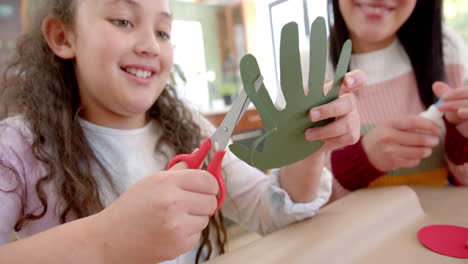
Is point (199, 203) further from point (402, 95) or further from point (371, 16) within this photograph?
point (402, 95)

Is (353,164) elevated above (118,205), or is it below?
below

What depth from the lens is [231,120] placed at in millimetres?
302

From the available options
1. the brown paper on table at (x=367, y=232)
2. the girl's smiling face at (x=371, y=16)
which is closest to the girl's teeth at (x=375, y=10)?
the girl's smiling face at (x=371, y=16)

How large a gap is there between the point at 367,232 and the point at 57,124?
0.51 meters

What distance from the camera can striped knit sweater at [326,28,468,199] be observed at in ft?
2.00

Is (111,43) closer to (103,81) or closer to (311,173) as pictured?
(103,81)

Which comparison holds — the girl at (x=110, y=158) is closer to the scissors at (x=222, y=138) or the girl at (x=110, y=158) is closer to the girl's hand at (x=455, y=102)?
the scissors at (x=222, y=138)

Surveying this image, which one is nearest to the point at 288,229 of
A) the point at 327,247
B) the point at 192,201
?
the point at 327,247

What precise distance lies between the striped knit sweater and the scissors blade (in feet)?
0.96

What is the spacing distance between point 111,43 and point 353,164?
1.61 ft

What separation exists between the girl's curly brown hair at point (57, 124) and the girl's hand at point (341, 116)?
35 centimetres

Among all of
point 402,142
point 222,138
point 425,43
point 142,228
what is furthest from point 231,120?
point 425,43

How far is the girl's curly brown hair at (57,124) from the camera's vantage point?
0.48 metres

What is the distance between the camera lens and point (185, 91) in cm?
79
